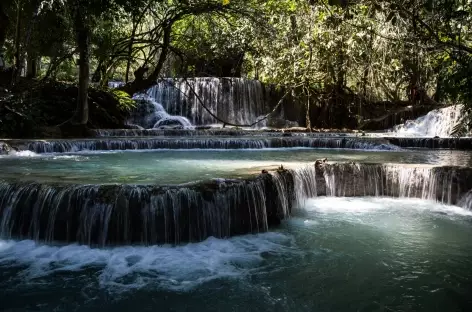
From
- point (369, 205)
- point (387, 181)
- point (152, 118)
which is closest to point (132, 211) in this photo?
point (369, 205)

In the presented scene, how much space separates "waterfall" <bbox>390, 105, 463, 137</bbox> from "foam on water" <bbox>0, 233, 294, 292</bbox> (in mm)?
12750

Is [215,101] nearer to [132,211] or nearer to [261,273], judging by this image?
[132,211]

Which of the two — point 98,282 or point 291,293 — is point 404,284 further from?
point 98,282

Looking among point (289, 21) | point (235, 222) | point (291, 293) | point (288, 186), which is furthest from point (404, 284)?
point (289, 21)

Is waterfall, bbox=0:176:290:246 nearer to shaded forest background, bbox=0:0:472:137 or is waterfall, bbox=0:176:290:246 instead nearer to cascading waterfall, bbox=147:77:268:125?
shaded forest background, bbox=0:0:472:137

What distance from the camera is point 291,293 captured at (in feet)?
14.3

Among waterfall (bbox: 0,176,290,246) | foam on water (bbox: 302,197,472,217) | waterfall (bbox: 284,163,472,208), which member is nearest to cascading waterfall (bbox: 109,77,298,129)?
waterfall (bbox: 284,163,472,208)

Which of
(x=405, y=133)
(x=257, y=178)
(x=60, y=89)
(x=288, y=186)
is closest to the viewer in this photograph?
(x=257, y=178)

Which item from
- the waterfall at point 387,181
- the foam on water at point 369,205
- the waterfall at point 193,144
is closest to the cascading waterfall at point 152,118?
the waterfall at point 193,144

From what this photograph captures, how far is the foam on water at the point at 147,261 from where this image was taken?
4578mm

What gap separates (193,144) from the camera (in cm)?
1202

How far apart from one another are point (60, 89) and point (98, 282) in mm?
11428

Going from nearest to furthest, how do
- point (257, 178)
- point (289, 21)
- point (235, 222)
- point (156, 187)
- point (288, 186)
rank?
point (156, 187) → point (235, 222) → point (257, 178) → point (288, 186) → point (289, 21)

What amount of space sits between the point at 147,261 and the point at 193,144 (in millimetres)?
7157
